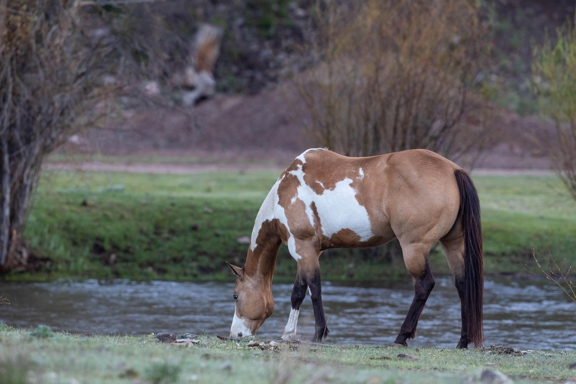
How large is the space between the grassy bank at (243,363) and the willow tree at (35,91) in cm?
590

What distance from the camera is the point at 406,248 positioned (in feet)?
23.5

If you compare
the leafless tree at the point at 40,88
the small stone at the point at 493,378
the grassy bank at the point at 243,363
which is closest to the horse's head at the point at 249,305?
the grassy bank at the point at 243,363

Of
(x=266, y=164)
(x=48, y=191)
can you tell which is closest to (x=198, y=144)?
(x=266, y=164)

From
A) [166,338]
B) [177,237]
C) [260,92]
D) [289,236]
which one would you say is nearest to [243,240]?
[177,237]

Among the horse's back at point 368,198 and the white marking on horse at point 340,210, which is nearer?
the horse's back at point 368,198

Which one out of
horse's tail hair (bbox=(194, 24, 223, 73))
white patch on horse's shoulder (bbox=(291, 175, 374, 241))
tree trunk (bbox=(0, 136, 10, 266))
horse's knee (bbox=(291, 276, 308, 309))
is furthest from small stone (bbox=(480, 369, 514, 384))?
horse's tail hair (bbox=(194, 24, 223, 73))

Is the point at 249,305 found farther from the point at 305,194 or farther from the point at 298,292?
the point at 305,194

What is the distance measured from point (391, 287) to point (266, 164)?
47.7 ft

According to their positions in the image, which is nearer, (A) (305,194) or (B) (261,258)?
(A) (305,194)

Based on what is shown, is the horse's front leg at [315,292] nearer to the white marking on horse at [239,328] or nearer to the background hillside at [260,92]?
the white marking on horse at [239,328]

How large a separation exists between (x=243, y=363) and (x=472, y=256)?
340cm

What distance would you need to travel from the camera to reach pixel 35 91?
11734mm

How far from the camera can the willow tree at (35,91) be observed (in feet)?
36.8

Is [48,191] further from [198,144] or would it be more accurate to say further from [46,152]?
[198,144]
